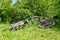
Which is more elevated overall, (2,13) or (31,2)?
(31,2)

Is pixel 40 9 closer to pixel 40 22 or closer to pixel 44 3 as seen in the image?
pixel 44 3

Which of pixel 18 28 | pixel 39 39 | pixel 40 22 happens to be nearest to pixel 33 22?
pixel 40 22

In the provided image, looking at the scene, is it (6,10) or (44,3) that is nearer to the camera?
(44,3)

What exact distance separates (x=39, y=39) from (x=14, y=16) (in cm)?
1031

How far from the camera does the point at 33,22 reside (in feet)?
47.2

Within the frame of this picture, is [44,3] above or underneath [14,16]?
above

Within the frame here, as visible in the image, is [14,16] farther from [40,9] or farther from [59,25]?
[59,25]

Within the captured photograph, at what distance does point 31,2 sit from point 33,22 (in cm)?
395

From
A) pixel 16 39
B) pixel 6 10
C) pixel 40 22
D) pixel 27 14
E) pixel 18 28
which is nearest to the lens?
pixel 16 39

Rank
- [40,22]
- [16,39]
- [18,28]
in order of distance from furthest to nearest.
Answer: [40,22] < [18,28] < [16,39]

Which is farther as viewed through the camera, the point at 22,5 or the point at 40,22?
the point at 22,5

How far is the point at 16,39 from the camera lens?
9.12 m

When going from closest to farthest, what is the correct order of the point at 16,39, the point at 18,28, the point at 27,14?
the point at 16,39, the point at 18,28, the point at 27,14

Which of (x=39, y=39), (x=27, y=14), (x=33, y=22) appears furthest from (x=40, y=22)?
(x=39, y=39)
